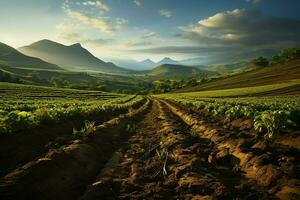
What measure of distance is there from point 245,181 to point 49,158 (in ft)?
19.9

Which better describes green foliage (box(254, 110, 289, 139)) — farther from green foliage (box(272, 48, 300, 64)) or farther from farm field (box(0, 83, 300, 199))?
green foliage (box(272, 48, 300, 64))

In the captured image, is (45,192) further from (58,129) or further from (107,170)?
(58,129)

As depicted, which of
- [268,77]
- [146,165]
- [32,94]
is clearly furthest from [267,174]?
[268,77]

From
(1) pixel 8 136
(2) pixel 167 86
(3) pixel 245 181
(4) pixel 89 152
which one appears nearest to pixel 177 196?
(3) pixel 245 181

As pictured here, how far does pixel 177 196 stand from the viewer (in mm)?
6152

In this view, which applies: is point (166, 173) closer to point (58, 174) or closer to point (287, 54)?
point (58, 174)

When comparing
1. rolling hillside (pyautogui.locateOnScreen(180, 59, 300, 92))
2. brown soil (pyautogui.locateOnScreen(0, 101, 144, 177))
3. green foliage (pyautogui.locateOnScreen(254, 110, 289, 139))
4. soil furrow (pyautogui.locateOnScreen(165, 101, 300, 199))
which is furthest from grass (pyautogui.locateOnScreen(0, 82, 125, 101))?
rolling hillside (pyautogui.locateOnScreen(180, 59, 300, 92))

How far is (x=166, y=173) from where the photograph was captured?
7.64 metres

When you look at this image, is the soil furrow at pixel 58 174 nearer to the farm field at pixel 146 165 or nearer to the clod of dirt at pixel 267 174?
the farm field at pixel 146 165

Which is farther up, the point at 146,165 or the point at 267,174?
the point at 267,174

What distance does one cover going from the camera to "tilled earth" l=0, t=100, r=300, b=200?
6066 millimetres

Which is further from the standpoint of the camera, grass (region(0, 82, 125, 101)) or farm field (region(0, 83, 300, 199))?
grass (region(0, 82, 125, 101))

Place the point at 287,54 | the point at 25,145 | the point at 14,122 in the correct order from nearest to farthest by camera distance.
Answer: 1. the point at 25,145
2. the point at 14,122
3. the point at 287,54

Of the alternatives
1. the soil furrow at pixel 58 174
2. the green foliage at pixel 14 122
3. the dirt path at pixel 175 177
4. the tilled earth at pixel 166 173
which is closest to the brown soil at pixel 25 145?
the green foliage at pixel 14 122
